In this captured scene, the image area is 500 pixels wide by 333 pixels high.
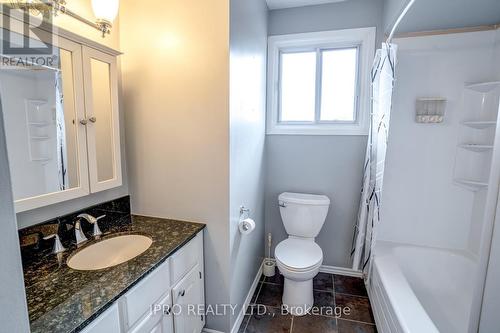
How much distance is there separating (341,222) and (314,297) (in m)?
0.74

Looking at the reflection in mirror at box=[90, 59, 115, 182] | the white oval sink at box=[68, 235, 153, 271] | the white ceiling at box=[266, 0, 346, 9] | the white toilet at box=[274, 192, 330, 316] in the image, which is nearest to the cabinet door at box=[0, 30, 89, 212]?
the reflection in mirror at box=[90, 59, 115, 182]

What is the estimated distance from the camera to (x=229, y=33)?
1.46 m

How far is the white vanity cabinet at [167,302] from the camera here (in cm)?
100

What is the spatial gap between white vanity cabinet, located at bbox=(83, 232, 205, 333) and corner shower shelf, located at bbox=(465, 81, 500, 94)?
2.36m

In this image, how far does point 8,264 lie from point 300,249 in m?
1.94

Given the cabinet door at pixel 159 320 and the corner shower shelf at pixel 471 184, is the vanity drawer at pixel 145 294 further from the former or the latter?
the corner shower shelf at pixel 471 184

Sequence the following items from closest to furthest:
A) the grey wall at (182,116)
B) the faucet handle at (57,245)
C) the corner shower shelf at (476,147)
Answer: the faucet handle at (57,245)
the grey wall at (182,116)
the corner shower shelf at (476,147)

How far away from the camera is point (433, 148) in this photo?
2174mm

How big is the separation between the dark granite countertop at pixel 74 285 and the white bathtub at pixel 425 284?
4.56ft

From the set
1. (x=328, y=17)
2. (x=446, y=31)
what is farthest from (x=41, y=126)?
(x=446, y=31)

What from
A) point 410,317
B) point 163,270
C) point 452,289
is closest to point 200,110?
point 163,270

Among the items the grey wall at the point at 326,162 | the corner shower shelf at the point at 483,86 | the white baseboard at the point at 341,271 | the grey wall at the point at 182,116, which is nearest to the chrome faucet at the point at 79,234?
the grey wall at the point at 182,116

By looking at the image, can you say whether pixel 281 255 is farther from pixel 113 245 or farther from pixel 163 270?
pixel 113 245

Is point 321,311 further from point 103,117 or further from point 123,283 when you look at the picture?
point 103,117
